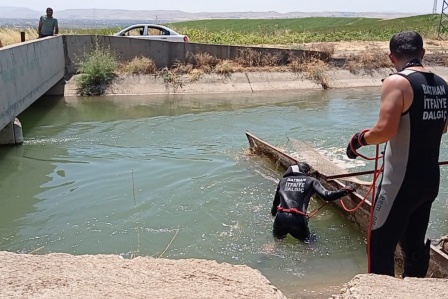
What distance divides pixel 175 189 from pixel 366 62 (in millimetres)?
16014

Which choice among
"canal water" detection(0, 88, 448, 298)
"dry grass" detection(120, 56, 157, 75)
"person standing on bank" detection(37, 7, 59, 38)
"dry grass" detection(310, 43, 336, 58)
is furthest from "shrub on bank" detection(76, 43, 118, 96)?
"dry grass" detection(310, 43, 336, 58)

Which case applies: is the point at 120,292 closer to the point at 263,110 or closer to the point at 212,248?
the point at 212,248

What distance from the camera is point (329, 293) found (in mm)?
5668

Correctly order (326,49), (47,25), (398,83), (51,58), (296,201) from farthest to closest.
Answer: (326,49) → (47,25) → (51,58) → (296,201) → (398,83)

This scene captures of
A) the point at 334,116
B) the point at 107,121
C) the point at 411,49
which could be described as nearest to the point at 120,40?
the point at 107,121

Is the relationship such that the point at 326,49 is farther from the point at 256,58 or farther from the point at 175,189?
the point at 175,189

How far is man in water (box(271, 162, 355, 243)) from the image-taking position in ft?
22.0

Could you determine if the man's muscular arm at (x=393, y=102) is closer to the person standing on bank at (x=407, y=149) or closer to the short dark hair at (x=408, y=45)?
the person standing on bank at (x=407, y=149)

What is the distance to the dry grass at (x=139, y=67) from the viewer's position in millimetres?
20750

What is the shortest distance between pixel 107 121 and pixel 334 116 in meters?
6.92

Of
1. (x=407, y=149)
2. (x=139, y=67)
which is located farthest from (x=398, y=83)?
(x=139, y=67)

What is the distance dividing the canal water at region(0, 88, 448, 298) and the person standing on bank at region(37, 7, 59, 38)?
2.84 m

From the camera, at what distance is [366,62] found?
75.7 feet

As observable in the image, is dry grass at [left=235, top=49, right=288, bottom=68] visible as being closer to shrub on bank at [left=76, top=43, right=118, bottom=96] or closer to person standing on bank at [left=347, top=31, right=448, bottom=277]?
shrub on bank at [left=76, top=43, right=118, bottom=96]
